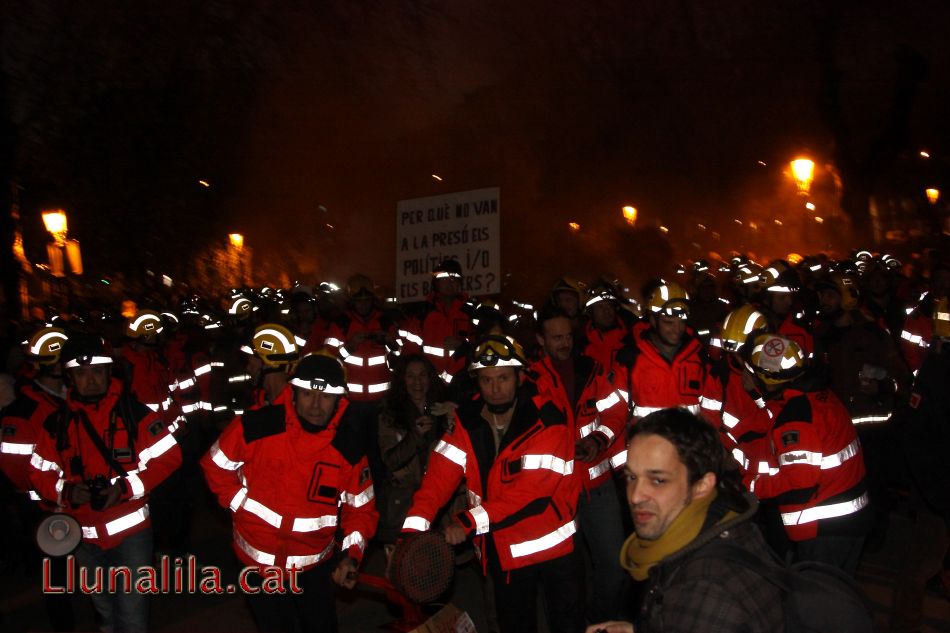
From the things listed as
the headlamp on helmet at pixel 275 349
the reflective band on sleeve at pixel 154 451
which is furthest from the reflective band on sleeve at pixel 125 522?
the headlamp on helmet at pixel 275 349

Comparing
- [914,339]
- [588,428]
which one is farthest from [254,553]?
[914,339]

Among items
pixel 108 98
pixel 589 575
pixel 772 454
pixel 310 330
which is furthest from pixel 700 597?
pixel 108 98

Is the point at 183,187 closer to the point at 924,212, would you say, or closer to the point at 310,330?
the point at 310,330

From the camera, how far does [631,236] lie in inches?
1257

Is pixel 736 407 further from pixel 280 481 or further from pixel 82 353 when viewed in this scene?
pixel 82 353

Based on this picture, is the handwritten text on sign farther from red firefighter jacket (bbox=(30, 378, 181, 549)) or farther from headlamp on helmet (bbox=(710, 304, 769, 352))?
red firefighter jacket (bbox=(30, 378, 181, 549))

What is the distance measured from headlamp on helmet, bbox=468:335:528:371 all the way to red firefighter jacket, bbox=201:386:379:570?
32.1 inches

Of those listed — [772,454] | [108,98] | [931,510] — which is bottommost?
[931,510]

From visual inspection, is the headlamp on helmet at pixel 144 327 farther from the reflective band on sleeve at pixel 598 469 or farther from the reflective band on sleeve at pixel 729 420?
the reflective band on sleeve at pixel 729 420

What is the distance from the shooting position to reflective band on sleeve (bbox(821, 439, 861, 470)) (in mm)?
4746

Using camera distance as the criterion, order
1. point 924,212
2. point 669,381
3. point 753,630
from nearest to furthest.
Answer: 1. point 753,630
2. point 669,381
3. point 924,212

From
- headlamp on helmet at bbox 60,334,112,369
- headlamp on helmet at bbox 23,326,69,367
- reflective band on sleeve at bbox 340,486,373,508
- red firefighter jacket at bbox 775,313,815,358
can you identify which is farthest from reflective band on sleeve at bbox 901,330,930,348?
headlamp on helmet at bbox 23,326,69,367

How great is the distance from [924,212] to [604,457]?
22.7m

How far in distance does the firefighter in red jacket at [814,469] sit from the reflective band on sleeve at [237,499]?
284cm
